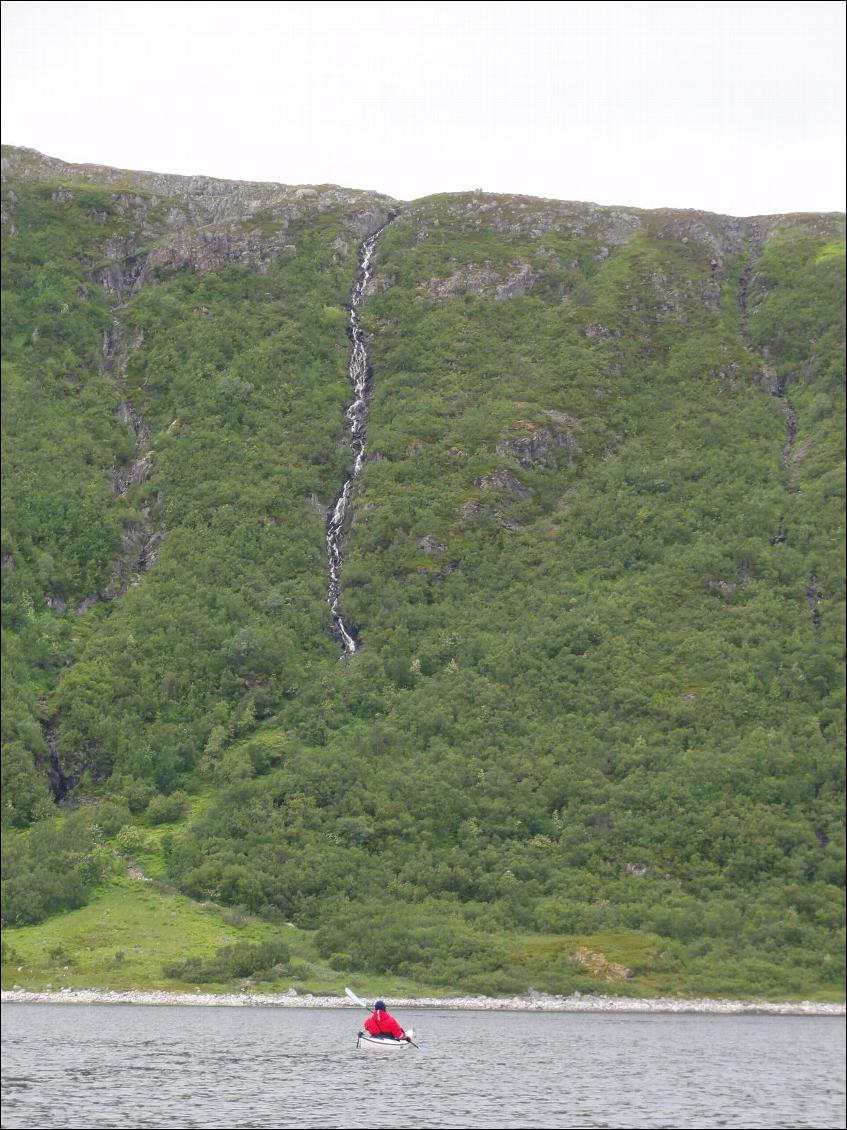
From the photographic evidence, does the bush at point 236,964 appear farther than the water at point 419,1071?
Yes

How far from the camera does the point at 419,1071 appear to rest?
81.9 m

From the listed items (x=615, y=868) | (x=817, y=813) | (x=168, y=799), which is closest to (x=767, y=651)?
(x=817, y=813)

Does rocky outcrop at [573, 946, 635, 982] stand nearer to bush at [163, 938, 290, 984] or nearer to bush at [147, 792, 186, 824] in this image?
bush at [163, 938, 290, 984]

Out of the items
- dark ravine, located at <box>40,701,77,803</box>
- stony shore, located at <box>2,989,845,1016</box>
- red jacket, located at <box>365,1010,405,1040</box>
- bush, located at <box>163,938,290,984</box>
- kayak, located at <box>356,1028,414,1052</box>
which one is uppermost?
dark ravine, located at <box>40,701,77,803</box>

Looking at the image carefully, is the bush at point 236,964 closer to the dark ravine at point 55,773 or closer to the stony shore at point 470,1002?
the stony shore at point 470,1002

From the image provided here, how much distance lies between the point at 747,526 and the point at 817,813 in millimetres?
53023

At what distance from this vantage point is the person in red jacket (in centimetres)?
9156

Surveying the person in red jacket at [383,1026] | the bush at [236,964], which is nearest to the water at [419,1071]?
the person in red jacket at [383,1026]

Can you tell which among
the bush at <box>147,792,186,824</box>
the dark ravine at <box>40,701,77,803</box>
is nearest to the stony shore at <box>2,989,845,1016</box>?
the bush at <box>147,792,186,824</box>

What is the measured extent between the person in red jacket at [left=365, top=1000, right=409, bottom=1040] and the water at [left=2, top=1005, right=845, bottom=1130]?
4.74ft

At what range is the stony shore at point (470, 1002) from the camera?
120000 millimetres

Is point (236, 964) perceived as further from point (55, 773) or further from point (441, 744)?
point (55, 773)

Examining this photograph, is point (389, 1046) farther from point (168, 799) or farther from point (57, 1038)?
point (168, 799)

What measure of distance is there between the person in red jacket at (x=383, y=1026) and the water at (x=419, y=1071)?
56.9 inches
